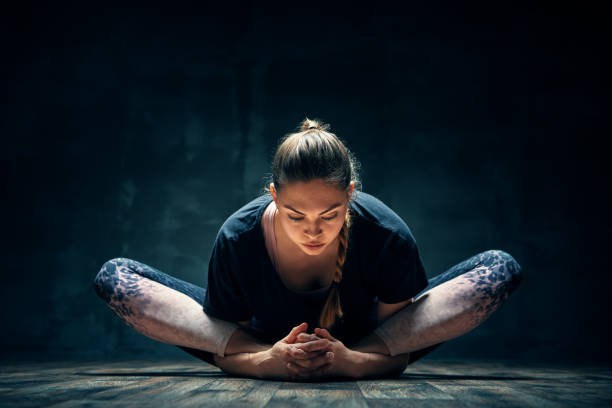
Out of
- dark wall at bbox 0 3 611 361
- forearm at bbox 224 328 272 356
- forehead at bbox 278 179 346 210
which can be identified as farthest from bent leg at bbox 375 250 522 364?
dark wall at bbox 0 3 611 361

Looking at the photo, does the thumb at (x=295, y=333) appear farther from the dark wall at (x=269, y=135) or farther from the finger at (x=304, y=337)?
the dark wall at (x=269, y=135)

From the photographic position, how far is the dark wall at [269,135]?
8.98 feet

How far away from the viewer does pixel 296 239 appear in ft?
4.53

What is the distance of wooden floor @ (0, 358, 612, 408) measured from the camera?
3.73 feet

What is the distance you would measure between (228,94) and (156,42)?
1.57ft

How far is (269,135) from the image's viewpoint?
9.25ft

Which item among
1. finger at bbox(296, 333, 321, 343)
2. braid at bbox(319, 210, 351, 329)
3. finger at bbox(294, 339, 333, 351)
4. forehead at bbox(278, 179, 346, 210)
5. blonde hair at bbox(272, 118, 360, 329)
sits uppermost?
blonde hair at bbox(272, 118, 360, 329)

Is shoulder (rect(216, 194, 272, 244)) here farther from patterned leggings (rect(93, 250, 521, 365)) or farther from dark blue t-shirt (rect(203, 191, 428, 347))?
patterned leggings (rect(93, 250, 521, 365))

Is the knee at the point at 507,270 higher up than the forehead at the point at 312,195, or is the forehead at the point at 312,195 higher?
the forehead at the point at 312,195

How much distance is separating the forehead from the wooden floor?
0.44 meters

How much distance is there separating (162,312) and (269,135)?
137 cm

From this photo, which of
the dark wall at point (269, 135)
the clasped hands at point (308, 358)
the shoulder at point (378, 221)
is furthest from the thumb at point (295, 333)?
the dark wall at point (269, 135)

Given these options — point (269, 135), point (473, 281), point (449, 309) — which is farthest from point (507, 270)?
point (269, 135)

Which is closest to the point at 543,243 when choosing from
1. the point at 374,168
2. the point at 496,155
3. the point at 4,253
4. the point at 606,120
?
the point at 496,155
